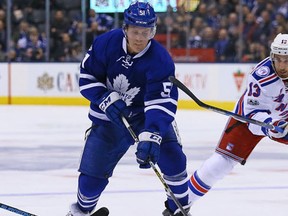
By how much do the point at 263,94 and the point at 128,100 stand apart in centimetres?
81

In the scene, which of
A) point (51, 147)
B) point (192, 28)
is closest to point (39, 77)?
point (192, 28)

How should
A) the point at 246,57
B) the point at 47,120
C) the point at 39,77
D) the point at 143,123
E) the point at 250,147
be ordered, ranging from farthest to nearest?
the point at 39,77 < the point at 246,57 < the point at 47,120 < the point at 250,147 < the point at 143,123

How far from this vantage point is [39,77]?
45.5ft

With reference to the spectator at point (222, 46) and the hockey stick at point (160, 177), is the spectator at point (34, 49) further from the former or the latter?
the hockey stick at point (160, 177)

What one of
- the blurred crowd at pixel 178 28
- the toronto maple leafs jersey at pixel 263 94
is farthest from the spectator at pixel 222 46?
the toronto maple leafs jersey at pixel 263 94

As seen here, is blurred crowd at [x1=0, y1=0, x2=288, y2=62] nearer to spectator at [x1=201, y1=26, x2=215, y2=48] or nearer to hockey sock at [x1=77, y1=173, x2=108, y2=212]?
spectator at [x1=201, y1=26, x2=215, y2=48]

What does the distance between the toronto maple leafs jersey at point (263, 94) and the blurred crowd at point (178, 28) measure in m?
7.65

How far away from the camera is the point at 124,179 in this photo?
20.6 ft

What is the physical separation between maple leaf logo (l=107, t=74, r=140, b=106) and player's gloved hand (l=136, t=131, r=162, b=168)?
253mm

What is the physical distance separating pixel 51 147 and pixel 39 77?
225 inches

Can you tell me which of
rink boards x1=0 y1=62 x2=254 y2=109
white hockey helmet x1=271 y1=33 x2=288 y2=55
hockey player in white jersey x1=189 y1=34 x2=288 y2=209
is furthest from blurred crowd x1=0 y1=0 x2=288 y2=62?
white hockey helmet x1=271 y1=33 x2=288 y2=55

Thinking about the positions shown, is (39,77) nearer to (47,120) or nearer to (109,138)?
(47,120)

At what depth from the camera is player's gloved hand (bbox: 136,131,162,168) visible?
4.11 metres

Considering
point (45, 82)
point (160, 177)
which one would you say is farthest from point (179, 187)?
point (45, 82)
